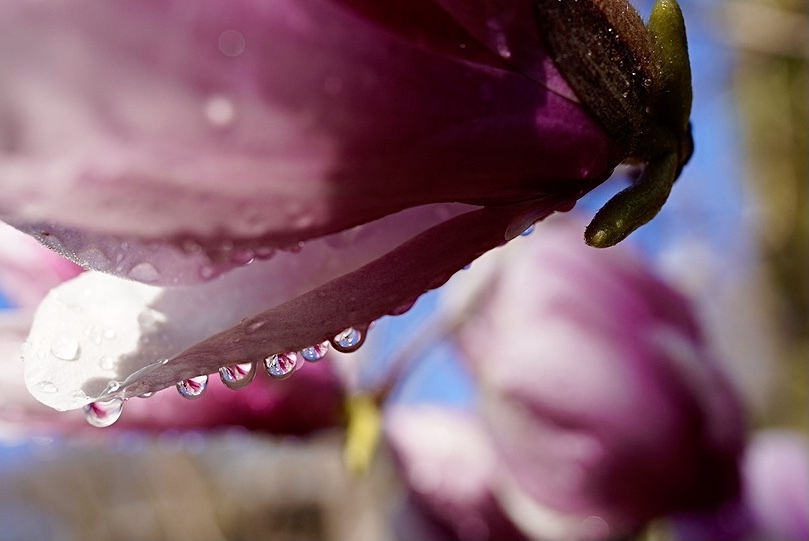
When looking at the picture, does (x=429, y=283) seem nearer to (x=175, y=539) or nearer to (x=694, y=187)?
(x=694, y=187)

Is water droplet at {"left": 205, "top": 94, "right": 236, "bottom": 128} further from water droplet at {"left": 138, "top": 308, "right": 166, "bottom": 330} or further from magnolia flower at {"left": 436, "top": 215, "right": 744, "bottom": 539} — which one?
magnolia flower at {"left": 436, "top": 215, "right": 744, "bottom": 539}

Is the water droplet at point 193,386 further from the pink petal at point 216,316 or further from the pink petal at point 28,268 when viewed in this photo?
the pink petal at point 28,268

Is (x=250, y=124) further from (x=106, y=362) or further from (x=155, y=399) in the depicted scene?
(x=155, y=399)

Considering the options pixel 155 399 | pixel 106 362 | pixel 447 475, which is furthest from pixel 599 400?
pixel 106 362

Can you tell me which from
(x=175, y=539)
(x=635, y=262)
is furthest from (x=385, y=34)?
(x=175, y=539)


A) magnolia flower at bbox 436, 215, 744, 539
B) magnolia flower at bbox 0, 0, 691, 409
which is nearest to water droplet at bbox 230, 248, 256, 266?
magnolia flower at bbox 0, 0, 691, 409

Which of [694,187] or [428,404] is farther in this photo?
[694,187]

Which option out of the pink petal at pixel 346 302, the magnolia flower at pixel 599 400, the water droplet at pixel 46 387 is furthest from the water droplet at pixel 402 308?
the magnolia flower at pixel 599 400
